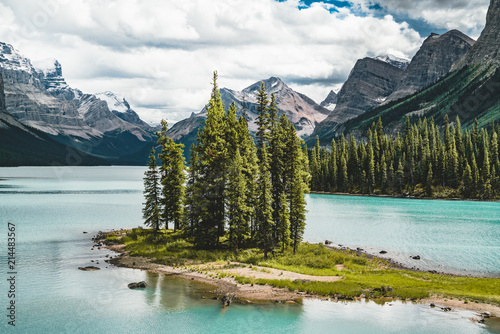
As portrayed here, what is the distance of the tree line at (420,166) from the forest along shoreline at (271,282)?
389ft

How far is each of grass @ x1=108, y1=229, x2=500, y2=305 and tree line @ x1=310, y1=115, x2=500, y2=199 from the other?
118 m

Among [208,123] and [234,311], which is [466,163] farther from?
[234,311]

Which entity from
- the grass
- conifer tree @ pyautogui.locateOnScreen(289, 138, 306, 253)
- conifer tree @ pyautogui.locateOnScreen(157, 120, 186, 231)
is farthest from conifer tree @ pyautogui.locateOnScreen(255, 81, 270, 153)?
the grass

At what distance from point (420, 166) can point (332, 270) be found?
5533 inches

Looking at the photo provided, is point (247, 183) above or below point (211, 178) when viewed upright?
below

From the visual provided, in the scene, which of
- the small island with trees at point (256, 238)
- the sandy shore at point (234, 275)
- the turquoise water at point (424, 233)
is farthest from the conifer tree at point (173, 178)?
the turquoise water at point (424, 233)

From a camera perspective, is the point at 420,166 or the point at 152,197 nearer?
the point at 152,197

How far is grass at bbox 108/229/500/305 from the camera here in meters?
35.4

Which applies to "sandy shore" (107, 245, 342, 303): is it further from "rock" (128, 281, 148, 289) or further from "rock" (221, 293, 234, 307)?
"rock" (128, 281, 148, 289)

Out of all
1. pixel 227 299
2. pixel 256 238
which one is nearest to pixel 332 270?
pixel 256 238

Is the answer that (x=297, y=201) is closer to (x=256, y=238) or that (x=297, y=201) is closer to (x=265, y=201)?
(x=265, y=201)

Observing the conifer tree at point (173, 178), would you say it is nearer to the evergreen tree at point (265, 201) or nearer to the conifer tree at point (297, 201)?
the evergreen tree at point (265, 201)

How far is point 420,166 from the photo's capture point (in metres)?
168

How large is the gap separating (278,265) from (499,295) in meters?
22.0
